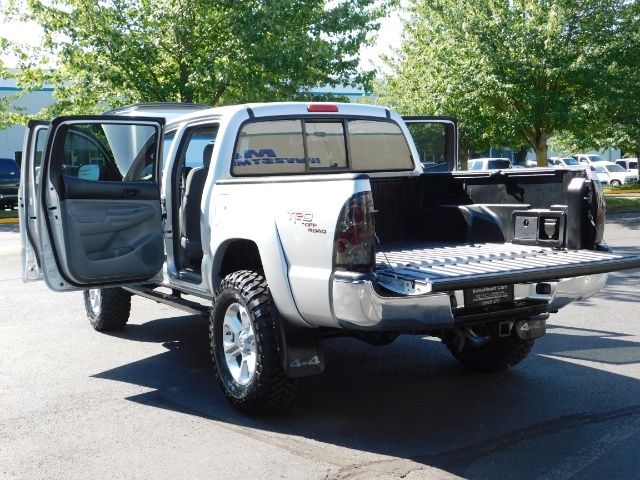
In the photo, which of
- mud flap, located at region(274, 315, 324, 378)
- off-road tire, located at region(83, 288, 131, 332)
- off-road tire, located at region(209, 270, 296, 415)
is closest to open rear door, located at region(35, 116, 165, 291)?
off-road tire, located at region(209, 270, 296, 415)

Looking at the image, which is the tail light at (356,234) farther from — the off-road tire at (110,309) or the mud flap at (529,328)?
the off-road tire at (110,309)

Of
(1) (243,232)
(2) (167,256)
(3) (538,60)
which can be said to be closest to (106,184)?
(2) (167,256)

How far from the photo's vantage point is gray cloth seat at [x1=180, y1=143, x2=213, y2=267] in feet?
20.6

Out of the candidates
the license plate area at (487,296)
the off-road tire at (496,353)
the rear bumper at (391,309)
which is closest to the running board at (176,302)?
the rear bumper at (391,309)

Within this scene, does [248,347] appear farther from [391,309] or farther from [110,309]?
[110,309]

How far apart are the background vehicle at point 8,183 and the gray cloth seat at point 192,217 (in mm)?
21616

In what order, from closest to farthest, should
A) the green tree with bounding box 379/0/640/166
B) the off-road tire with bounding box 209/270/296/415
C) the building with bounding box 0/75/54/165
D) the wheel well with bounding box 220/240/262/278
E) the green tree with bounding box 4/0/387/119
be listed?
the off-road tire with bounding box 209/270/296/415 < the wheel well with bounding box 220/240/262/278 < the green tree with bounding box 4/0/387/119 < the green tree with bounding box 379/0/640/166 < the building with bounding box 0/75/54/165

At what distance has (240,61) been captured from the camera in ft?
60.6

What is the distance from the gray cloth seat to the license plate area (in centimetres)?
261

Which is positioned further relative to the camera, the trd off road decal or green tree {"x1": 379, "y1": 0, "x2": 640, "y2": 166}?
green tree {"x1": 379, "y1": 0, "x2": 640, "y2": 166}

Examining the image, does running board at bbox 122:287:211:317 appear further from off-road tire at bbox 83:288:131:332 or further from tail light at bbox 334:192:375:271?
tail light at bbox 334:192:375:271

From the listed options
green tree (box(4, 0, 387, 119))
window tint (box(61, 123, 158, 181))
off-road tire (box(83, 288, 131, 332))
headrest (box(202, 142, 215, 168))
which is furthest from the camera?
green tree (box(4, 0, 387, 119))

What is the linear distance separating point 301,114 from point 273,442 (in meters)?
2.64

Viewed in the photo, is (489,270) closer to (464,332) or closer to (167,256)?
(464,332)
